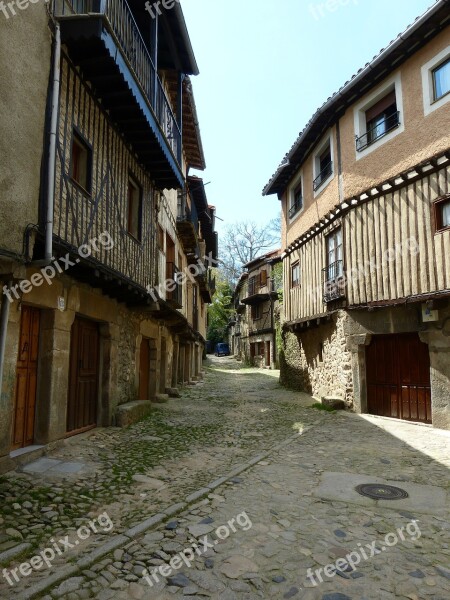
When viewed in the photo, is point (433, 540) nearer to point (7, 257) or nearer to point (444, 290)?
point (7, 257)

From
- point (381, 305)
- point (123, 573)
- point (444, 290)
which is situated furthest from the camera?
point (381, 305)

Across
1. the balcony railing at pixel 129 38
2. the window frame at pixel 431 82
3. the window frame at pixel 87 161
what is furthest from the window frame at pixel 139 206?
the window frame at pixel 431 82

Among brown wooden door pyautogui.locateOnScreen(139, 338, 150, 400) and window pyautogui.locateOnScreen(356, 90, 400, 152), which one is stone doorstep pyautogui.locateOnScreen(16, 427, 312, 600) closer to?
brown wooden door pyautogui.locateOnScreen(139, 338, 150, 400)

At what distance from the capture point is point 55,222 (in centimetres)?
552

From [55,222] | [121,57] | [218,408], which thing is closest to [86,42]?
[121,57]

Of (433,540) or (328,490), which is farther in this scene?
(328,490)

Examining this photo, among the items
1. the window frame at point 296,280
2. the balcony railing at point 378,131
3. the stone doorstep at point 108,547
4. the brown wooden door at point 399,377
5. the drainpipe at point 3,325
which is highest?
the balcony railing at point 378,131

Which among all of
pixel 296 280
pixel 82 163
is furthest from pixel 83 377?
pixel 296 280

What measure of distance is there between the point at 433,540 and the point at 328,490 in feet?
4.44

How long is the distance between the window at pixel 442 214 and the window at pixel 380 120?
95.2 inches

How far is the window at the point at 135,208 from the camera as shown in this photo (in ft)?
Answer: 29.0

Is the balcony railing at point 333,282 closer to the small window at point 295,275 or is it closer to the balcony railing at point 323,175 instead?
the small window at point 295,275

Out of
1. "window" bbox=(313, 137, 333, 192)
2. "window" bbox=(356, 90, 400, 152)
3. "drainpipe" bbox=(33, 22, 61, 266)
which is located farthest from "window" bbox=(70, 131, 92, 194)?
"window" bbox=(313, 137, 333, 192)

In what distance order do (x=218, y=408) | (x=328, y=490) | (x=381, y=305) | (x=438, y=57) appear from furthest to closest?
(x=218, y=408)
(x=381, y=305)
(x=438, y=57)
(x=328, y=490)
